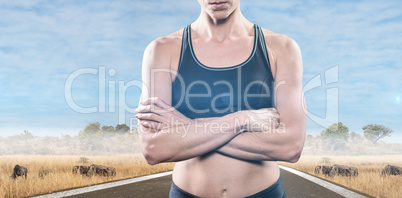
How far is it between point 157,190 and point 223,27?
5.51 metres

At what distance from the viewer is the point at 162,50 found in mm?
2605

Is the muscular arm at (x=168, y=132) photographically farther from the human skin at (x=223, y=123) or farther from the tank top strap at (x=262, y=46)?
the tank top strap at (x=262, y=46)

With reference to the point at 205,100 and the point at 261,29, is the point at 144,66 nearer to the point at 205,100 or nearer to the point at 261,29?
the point at 205,100

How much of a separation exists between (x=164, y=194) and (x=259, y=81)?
5.04 metres

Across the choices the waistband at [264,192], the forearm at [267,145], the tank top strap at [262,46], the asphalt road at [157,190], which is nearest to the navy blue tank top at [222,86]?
the tank top strap at [262,46]

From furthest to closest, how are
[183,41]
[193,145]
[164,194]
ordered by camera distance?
[164,194] < [183,41] < [193,145]

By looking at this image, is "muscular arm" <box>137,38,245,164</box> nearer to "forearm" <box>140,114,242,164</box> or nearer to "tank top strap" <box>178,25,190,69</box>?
"forearm" <box>140,114,242,164</box>

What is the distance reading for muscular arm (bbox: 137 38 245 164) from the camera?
2234 mm

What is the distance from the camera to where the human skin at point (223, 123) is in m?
2.29

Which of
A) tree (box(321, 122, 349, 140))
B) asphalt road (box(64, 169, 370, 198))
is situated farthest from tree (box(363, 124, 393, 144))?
asphalt road (box(64, 169, 370, 198))

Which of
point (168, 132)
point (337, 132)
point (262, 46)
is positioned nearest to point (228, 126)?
point (168, 132)

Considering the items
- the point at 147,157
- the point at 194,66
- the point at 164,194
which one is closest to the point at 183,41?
the point at 194,66

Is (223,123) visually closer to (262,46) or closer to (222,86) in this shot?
(222,86)

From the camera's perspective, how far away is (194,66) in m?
2.44
